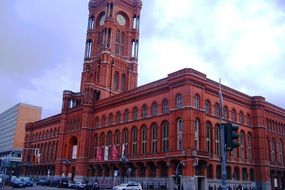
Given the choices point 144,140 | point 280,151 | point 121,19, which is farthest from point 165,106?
point 121,19

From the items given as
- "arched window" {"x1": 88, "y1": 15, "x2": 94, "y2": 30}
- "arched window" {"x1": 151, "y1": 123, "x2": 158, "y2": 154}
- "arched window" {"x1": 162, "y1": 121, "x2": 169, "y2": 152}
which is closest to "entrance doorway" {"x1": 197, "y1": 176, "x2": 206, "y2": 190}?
"arched window" {"x1": 162, "y1": 121, "x2": 169, "y2": 152}

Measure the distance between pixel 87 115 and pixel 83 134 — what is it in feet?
15.1

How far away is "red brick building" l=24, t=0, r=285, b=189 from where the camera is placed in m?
54.9

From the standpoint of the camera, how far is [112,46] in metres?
90.9

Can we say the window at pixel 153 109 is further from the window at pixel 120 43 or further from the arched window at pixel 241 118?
the window at pixel 120 43

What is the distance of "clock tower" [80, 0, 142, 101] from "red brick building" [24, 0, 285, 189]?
297mm

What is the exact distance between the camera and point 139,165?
61.7m

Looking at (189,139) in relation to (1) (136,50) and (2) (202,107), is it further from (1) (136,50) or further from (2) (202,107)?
(1) (136,50)

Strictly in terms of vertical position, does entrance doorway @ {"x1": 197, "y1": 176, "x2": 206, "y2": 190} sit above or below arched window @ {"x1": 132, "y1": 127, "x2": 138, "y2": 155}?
below

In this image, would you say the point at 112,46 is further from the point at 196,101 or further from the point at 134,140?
the point at 196,101

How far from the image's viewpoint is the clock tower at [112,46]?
8744 cm

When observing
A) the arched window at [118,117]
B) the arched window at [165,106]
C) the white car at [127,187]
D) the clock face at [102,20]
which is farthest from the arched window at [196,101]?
the clock face at [102,20]

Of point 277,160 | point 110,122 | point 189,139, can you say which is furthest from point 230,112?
point 110,122

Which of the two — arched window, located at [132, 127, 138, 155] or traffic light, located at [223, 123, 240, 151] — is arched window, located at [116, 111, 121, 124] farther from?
traffic light, located at [223, 123, 240, 151]
